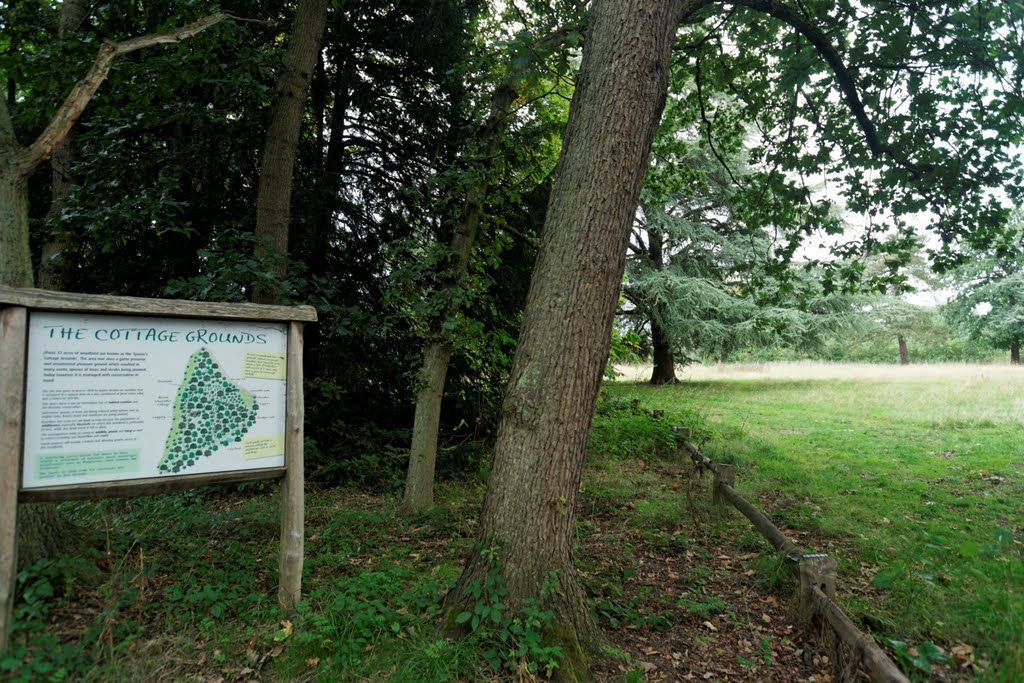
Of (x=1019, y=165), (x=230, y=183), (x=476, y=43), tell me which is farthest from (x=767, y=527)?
Answer: (x=230, y=183)

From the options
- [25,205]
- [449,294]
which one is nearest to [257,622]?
[25,205]

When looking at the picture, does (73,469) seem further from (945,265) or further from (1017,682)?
(945,265)

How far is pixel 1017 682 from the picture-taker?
3039 mm

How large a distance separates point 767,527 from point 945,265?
546 centimetres

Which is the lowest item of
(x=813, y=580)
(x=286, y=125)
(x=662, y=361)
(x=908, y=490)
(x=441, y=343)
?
(x=908, y=490)

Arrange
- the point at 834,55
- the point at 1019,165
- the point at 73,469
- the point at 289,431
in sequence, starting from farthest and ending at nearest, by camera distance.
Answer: the point at 1019,165 → the point at 834,55 → the point at 289,431 → the point at 73,469

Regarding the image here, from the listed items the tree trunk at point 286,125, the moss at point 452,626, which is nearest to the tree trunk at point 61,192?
the tree trunk at point 286,125

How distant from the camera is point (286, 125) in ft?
22.7

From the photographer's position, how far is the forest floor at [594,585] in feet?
11.1

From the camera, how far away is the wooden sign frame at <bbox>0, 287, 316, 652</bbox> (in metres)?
3.17

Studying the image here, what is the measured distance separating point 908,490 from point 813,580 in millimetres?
4784

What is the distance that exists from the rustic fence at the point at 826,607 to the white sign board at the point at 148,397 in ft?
12.2

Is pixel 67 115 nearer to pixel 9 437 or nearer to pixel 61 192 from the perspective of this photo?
pixel 9 437

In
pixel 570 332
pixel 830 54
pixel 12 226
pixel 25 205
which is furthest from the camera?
pixel 830 54
